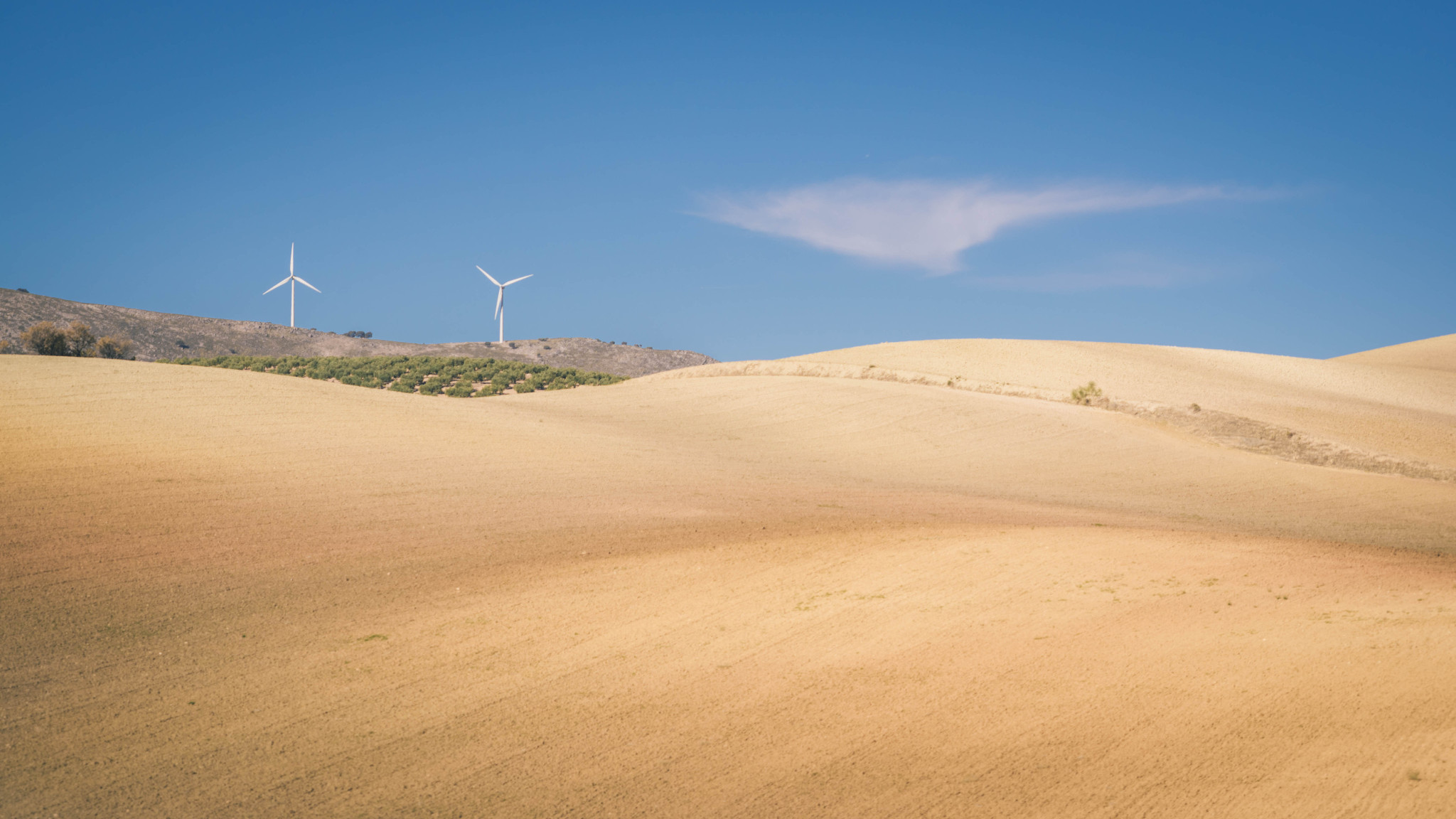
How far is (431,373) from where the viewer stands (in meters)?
53.2

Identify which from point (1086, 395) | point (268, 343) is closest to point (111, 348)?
point (268, 343)

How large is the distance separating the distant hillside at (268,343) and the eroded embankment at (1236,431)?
142 ft

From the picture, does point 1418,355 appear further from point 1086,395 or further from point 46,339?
point 46,339

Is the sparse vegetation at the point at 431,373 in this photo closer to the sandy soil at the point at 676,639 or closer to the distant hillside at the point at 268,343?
the distant hillside at the point at 268,343

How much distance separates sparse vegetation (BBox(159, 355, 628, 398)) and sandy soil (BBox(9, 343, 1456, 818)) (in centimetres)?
2757

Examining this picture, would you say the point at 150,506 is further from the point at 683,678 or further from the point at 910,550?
the point at 910,550

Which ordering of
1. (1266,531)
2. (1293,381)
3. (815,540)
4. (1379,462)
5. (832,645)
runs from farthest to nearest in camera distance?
(1293,381)
(1379,462)
(1266,531)
(815,540)
(832,645)

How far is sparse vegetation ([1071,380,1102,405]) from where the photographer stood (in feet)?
96.2

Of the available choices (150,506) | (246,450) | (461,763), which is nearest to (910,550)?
(461,763)

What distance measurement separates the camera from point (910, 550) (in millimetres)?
11086

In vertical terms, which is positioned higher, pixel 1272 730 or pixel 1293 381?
pixel 1293 381

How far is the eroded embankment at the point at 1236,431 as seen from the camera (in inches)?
821

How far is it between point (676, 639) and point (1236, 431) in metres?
21.3

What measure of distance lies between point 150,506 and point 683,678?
917 centimetres
